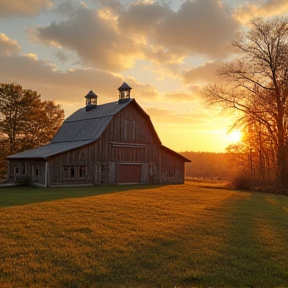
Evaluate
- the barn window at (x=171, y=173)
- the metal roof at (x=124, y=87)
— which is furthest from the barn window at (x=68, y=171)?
the barn window at (x=171, y=173)

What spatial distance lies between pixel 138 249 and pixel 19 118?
127 ft

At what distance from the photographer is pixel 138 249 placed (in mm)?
8117

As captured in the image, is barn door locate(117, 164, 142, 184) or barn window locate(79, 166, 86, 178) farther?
barn door locate(117, 164, 142, 184)

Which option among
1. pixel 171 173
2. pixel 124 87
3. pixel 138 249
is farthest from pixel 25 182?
pixel 138 249

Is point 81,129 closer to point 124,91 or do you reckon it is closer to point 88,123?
point 88,123

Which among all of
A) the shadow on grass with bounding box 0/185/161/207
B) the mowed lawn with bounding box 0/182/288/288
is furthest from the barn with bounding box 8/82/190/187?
the mowed lawn with bounding box 0/182/288/288

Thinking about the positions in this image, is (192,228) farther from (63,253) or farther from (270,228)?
(63,253)

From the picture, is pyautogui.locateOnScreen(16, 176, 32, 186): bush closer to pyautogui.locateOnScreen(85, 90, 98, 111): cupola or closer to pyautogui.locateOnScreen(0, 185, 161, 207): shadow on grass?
pyautogui.locateOnScreen(0, 185, 161, 207): shadow on grass

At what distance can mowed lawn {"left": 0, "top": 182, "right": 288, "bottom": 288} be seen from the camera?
6277 millimetres

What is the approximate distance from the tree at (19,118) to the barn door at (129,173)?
17710 mm

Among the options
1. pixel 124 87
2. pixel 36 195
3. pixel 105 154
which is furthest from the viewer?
pixel 124 87

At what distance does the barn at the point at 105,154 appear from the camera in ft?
91.2

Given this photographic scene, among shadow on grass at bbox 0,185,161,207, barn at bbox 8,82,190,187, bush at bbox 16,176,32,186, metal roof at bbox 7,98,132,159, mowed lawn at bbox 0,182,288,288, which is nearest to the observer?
mowed lawn at bbox 0,182,288,288

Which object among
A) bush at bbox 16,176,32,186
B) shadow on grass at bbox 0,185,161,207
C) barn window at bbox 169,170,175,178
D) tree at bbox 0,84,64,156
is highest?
tree at bbox 0,84,64,156
